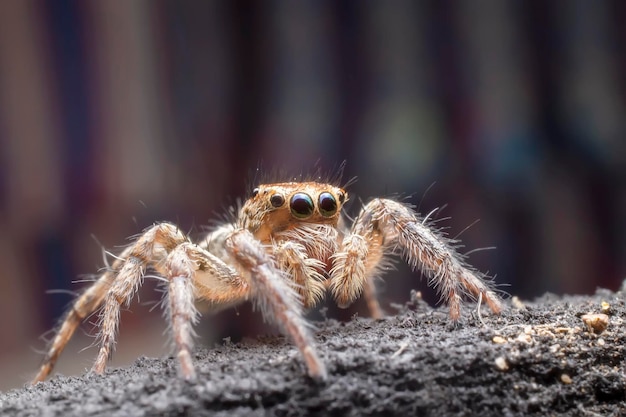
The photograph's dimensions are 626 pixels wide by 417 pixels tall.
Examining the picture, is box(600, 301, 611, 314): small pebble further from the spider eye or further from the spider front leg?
the spider eye

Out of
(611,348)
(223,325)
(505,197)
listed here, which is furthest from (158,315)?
(611,348)

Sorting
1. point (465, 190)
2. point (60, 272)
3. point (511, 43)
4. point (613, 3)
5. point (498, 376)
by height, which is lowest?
point (60, 272)

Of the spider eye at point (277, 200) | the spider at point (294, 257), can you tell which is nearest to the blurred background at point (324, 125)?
the spider at point (294, 257)

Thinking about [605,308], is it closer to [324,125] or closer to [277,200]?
[277,200]

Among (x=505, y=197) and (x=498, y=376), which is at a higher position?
(x=505, y=197)

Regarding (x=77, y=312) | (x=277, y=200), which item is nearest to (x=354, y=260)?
(x=277, y=200)

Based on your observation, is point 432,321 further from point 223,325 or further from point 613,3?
point 613,3

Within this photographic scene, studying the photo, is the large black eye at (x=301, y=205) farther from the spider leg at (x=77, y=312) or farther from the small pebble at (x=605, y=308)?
the small pebble at (x=605, y=308)
